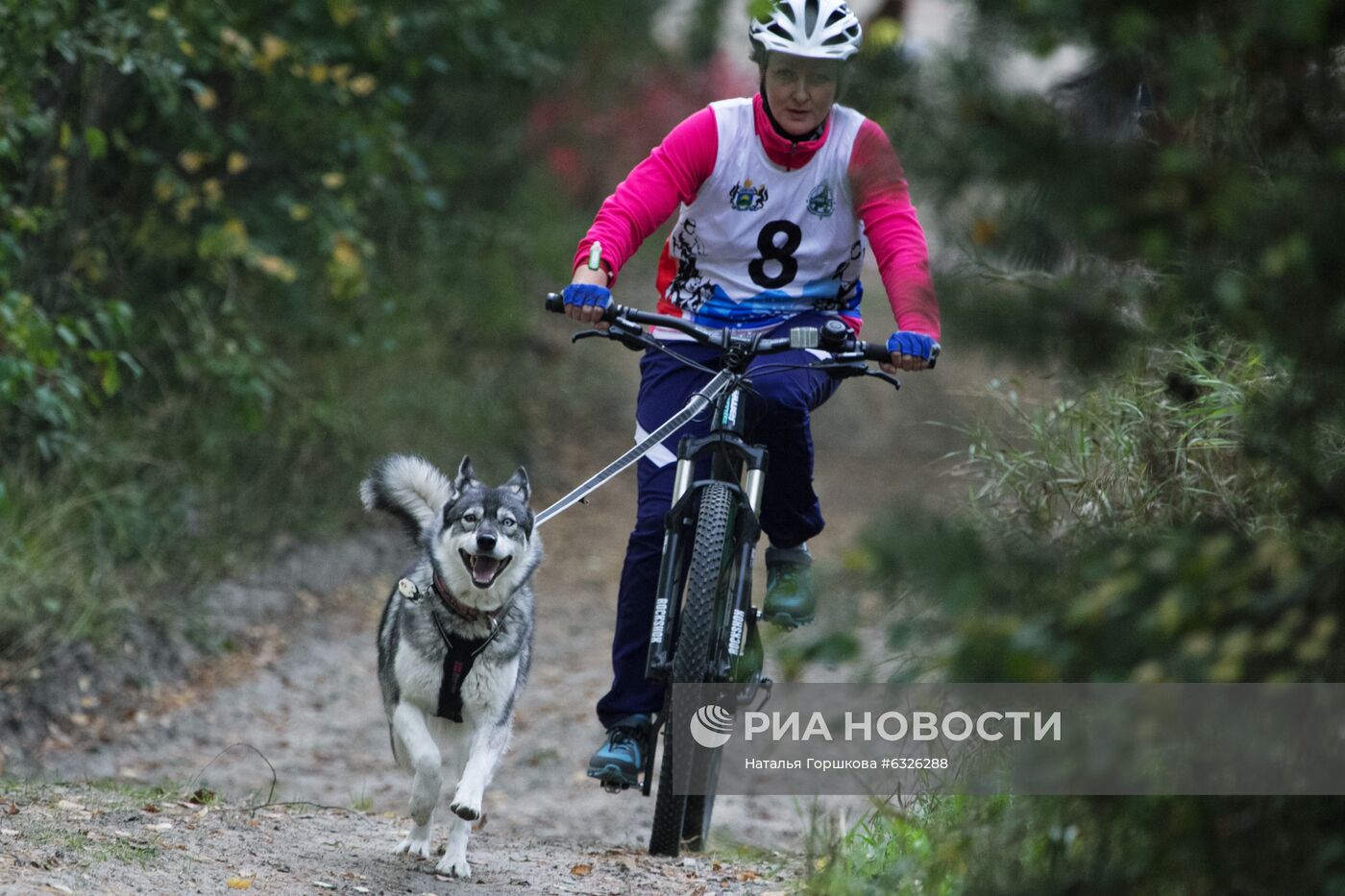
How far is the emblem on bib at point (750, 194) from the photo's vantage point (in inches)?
191

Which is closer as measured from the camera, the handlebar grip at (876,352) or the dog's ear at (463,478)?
the handlebar grip at (876,352)

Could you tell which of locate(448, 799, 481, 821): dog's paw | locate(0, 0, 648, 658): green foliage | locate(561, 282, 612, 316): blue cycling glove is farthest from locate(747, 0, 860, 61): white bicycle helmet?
locate(0, 0, 648, 658): green foliage

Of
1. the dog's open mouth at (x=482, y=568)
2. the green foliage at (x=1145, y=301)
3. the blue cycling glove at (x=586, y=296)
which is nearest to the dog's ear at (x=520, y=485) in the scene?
the dog's open mouth at (x=482, y=568)

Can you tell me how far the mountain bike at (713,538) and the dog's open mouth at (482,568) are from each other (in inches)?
23.9

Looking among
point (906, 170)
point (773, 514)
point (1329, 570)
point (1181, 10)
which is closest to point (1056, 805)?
point (1329, 570)

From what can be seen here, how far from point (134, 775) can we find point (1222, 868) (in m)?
5.67

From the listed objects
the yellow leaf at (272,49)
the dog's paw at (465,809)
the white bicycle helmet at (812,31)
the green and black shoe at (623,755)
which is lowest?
the dog's paw at (465,809)

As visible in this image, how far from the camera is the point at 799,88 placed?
15.2ft

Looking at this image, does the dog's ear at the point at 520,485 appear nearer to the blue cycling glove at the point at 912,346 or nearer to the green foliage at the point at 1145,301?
the blue cycling glove at the point at 912,346

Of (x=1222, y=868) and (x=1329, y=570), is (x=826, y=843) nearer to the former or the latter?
(x=1222, y=868)

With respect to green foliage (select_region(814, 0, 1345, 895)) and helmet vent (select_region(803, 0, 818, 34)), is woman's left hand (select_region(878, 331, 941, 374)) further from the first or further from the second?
green foliage (select_region(814, 0, 1345, 895))

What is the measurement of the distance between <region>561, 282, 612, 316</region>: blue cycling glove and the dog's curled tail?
3.65ft

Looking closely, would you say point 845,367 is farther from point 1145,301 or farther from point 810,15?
point 1145,301

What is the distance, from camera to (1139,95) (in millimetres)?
2637
